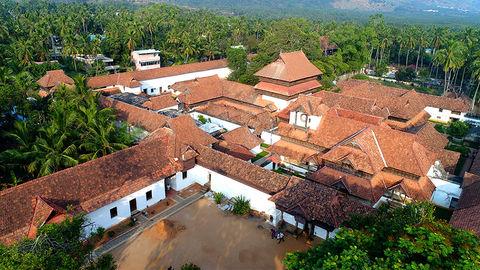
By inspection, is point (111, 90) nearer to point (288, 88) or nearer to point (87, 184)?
point (288, 88)

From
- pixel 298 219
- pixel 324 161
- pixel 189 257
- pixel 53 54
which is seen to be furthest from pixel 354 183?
pixel 53 54

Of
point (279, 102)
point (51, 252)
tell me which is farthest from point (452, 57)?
point (51, 252)

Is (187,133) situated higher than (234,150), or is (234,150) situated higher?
(187,133)

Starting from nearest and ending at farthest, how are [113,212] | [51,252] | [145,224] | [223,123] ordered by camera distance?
[51,252]
[113,212]
[145,224]
[223,123]

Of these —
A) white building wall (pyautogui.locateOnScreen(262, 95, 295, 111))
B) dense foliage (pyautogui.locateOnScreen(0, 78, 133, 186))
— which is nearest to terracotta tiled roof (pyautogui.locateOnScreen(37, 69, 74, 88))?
dense foliage (pyautogui.locateOnScreen(0, 78, 133, 186))

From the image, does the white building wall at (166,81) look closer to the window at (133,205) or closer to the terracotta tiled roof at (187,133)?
the terracotta tiled roof at (187,133)

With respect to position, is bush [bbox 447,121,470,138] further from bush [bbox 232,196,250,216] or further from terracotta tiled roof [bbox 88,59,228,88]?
terracotta tiled roof [bbox 88,59,228,88]

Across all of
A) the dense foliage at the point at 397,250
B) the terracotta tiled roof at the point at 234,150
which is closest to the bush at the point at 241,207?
Result: the terracotta tiled roof at the point at 234,150
